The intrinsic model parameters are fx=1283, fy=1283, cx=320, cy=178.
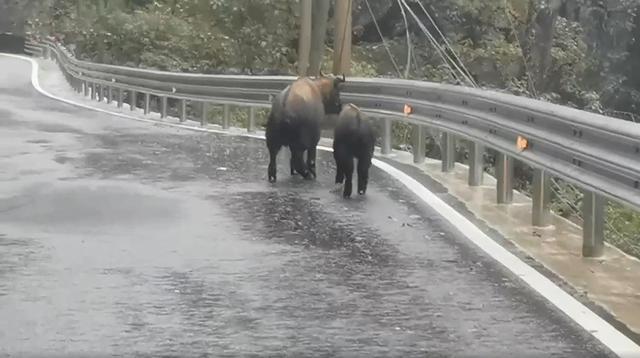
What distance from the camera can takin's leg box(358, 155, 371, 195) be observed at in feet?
38.6

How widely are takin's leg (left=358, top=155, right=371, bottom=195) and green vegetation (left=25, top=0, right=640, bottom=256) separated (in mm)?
19708

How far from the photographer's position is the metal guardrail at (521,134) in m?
8.00

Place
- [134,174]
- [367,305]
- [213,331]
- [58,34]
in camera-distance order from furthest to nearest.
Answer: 1. [58,34]
2. [134,174]
3. [367,305]
4. [213,331]

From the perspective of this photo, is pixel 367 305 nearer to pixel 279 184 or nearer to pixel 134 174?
pixel 279 184

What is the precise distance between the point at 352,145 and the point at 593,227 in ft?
11.9

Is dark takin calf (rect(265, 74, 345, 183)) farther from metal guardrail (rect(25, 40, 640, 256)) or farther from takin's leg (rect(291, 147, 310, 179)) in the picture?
metal guardrail (rect(25, 40, 640, 256))

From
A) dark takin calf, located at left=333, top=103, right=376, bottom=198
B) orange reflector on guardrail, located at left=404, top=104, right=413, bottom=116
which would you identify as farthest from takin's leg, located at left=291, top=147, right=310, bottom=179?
orange reflector on guardrail, located at left=404, top=104, right=413, bottom=116

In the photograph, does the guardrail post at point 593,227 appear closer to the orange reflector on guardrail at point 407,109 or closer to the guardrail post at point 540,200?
the guardrail post at point 540,200

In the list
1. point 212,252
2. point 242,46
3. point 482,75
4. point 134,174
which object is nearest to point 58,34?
point 242,46

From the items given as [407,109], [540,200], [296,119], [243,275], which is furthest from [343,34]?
[243,275]

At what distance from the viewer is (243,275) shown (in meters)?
7.91

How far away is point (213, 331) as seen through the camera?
6426mm

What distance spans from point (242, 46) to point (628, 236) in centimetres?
2487

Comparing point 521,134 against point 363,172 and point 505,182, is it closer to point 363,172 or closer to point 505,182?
point 505,182
